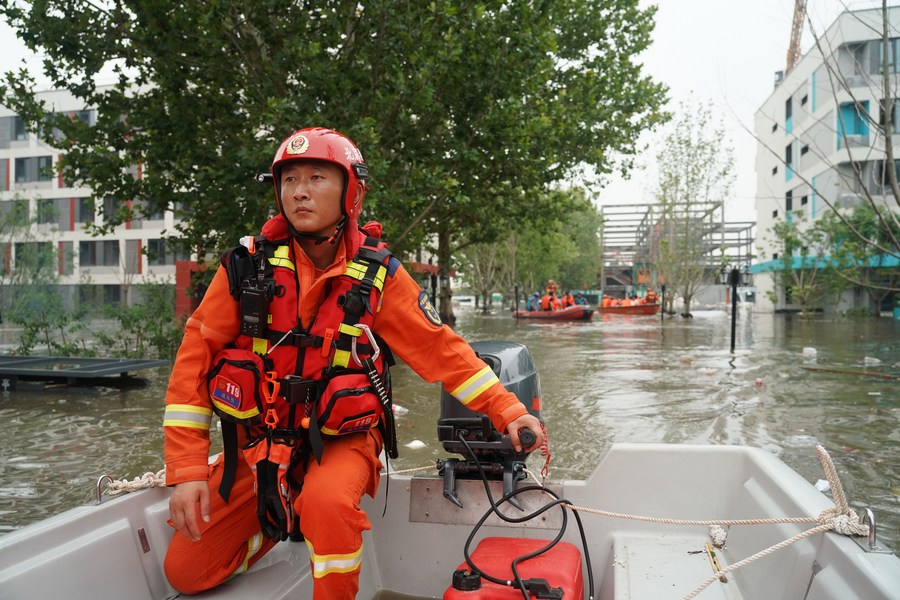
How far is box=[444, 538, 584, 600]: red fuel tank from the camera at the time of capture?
2.50 metres

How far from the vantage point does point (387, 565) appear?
3223 millimetres

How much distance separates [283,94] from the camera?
41.4 ft

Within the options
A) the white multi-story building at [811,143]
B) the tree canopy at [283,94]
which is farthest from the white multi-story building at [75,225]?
the white multi-story building at [811,143]

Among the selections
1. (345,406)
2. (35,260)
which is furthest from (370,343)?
(35,260)

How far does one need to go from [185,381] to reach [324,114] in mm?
9768

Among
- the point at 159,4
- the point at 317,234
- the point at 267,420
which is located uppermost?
the point at 159,4

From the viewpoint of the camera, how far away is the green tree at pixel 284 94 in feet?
37.8

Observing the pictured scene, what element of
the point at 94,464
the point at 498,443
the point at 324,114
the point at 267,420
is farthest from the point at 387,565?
the point at 324,114

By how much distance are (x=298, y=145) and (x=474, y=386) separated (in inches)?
44.9

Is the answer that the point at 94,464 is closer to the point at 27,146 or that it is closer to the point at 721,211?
the point at 721,211

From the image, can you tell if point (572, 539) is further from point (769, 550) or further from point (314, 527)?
point (314, 527)

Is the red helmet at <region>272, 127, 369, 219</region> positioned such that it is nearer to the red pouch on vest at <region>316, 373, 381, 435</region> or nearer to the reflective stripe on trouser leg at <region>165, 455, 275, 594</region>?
the red pouch on vest at <region>316, 373, 381, 435</region>

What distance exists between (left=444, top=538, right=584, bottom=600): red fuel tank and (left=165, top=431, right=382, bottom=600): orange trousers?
17.1 inches

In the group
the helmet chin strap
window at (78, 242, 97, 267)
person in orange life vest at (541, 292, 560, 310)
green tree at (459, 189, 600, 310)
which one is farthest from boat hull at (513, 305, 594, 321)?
window at (78, 242, 97, 267)
